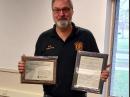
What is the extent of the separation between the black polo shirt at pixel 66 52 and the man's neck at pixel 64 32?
28mm

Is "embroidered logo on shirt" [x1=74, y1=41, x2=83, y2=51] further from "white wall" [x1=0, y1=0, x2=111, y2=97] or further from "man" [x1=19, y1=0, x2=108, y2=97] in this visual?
"white wall" [x1=0, y1=0, x2=111, y2=97]

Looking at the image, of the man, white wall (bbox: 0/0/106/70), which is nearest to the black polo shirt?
the man

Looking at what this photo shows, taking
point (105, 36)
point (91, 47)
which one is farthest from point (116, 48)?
point (91, 47)

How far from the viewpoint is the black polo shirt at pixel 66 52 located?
246 cm

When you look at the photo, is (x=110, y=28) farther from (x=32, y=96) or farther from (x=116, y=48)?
(x=32, y=96)

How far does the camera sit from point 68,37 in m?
2.49

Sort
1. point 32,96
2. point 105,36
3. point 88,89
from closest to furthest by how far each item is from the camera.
→ point 88,89 → point 105,36 → point 32,96

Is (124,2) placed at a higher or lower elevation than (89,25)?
higher

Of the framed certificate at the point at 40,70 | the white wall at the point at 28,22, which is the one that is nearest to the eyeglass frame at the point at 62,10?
the framed certificate at the point at 40,70

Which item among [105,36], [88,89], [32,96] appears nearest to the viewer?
[88,89]

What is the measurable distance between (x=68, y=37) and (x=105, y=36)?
102 centimetres

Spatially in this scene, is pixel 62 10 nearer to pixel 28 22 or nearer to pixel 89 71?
pixel 89 71

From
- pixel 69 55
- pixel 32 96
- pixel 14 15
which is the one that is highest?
pixel 14 15

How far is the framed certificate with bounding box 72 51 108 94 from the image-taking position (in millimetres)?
2406
